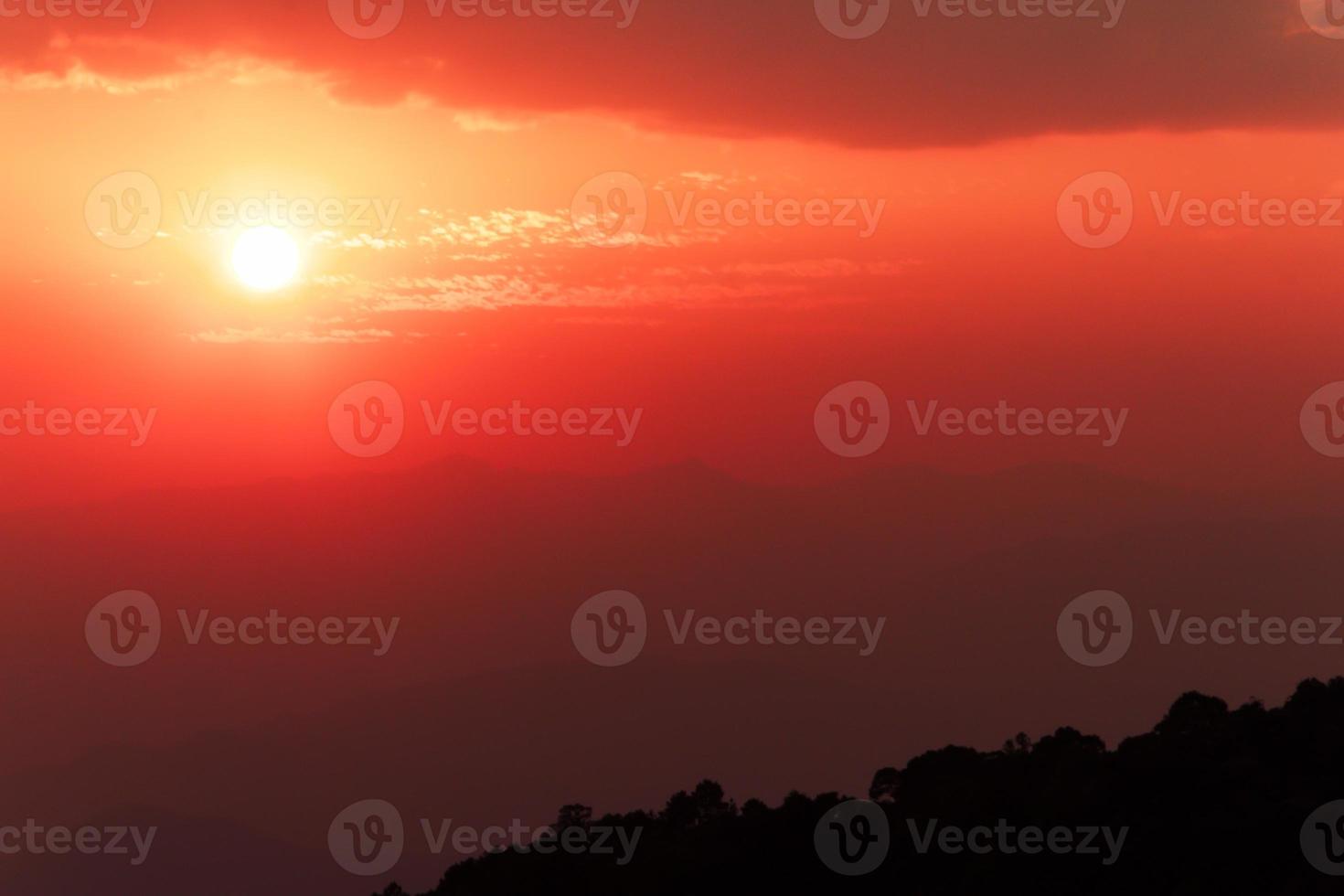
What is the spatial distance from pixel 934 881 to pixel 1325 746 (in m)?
9.19

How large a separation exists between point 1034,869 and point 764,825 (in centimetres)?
790

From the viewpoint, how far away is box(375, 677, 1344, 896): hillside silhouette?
24.1 m

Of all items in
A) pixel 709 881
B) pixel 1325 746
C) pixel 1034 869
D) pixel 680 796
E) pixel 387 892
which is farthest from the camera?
pixel 387 892

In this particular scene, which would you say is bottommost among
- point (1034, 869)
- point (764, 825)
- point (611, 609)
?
point (1034, 869)

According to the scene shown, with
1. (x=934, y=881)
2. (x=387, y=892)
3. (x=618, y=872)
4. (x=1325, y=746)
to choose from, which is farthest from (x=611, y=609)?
(x=1325, y=746)

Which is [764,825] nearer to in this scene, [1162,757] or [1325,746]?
[1162,757]

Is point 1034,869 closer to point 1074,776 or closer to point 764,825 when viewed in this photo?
point 1074,776

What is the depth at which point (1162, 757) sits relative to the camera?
88.5ft

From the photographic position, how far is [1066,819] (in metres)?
27.2

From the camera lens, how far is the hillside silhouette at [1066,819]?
24.1 m

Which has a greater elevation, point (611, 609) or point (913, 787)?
point (611, 609)

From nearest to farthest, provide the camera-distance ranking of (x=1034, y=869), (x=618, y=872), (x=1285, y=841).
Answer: (x=1285, y=841) → (x=1034, y=869) → (x=618, y=872)

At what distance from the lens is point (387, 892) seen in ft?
141

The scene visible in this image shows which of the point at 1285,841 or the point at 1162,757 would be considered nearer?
the point at 1285,841
